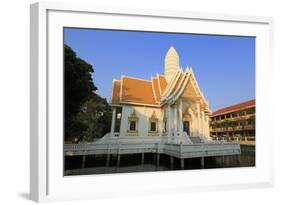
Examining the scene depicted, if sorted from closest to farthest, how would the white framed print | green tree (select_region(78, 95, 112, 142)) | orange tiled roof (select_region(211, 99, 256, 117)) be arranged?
the white framed print < green tree (select_region(78, 95, 112, 142)) < orange tiled roof (select_region(211, 99, 256, 117))

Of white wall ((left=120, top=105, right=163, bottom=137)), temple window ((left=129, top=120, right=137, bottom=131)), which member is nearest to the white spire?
white wall ((left=120, top=105, right=163, bottom=137))

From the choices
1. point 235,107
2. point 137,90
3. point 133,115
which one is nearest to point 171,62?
point 137,90

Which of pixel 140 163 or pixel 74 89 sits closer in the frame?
pixel 74 89

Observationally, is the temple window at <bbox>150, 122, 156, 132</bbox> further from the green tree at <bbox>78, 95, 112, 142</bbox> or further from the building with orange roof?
the building with orange roof

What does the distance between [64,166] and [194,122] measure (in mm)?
783

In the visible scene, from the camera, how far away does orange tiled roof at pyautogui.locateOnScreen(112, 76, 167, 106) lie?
318 cm

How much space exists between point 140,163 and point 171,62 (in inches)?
22.9

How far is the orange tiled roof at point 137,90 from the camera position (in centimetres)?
318

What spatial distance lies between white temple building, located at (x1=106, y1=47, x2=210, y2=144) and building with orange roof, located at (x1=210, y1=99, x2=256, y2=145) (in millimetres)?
71

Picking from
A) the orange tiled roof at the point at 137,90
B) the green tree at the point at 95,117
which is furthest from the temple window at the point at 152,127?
the green tree at the point at 95,117

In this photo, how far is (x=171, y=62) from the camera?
3279 millimetres

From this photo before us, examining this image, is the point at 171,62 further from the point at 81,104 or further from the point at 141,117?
the point at 81,104

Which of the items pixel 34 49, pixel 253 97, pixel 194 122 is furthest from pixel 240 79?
pixel 34 49

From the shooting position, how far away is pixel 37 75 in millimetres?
2963
